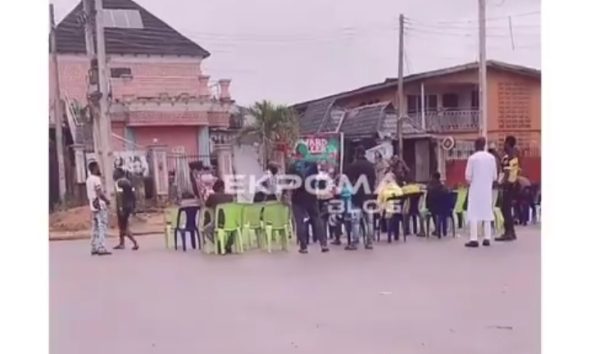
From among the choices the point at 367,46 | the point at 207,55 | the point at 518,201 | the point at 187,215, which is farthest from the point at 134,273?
the point at 518,201

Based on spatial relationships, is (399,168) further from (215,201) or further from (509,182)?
(215,201)

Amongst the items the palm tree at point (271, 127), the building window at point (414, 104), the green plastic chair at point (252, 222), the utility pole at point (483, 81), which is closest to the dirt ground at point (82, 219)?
the green plastic chair at point (252, 222)

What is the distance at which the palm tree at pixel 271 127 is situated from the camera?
4.23 meters

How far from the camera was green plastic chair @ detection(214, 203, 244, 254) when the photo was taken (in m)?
4.23

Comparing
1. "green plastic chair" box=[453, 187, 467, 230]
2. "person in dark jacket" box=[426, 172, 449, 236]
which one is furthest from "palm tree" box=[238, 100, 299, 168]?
"green plastic chair" box=[453, 187, 467, 230]

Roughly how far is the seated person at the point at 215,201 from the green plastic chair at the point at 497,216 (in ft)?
4.18

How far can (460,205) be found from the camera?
178 inches

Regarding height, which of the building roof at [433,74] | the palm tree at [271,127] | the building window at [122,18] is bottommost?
the palm tree at [271,127]

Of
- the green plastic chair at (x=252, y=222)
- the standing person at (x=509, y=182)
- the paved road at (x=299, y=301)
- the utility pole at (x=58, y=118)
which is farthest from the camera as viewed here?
the standing person at (x=509, y=182)

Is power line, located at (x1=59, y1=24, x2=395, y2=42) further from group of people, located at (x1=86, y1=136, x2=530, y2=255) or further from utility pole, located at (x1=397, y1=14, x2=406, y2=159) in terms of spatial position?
group of people, located at (x1=86, y1=136, x2=530, y2=255)

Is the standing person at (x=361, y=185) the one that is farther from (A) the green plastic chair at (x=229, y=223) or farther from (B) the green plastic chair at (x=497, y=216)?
(B) the green plastic chair at (x=497, y=216)

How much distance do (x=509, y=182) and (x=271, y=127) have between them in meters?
1.17

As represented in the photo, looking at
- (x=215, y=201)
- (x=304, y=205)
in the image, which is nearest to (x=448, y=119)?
(x=304, y=205)
